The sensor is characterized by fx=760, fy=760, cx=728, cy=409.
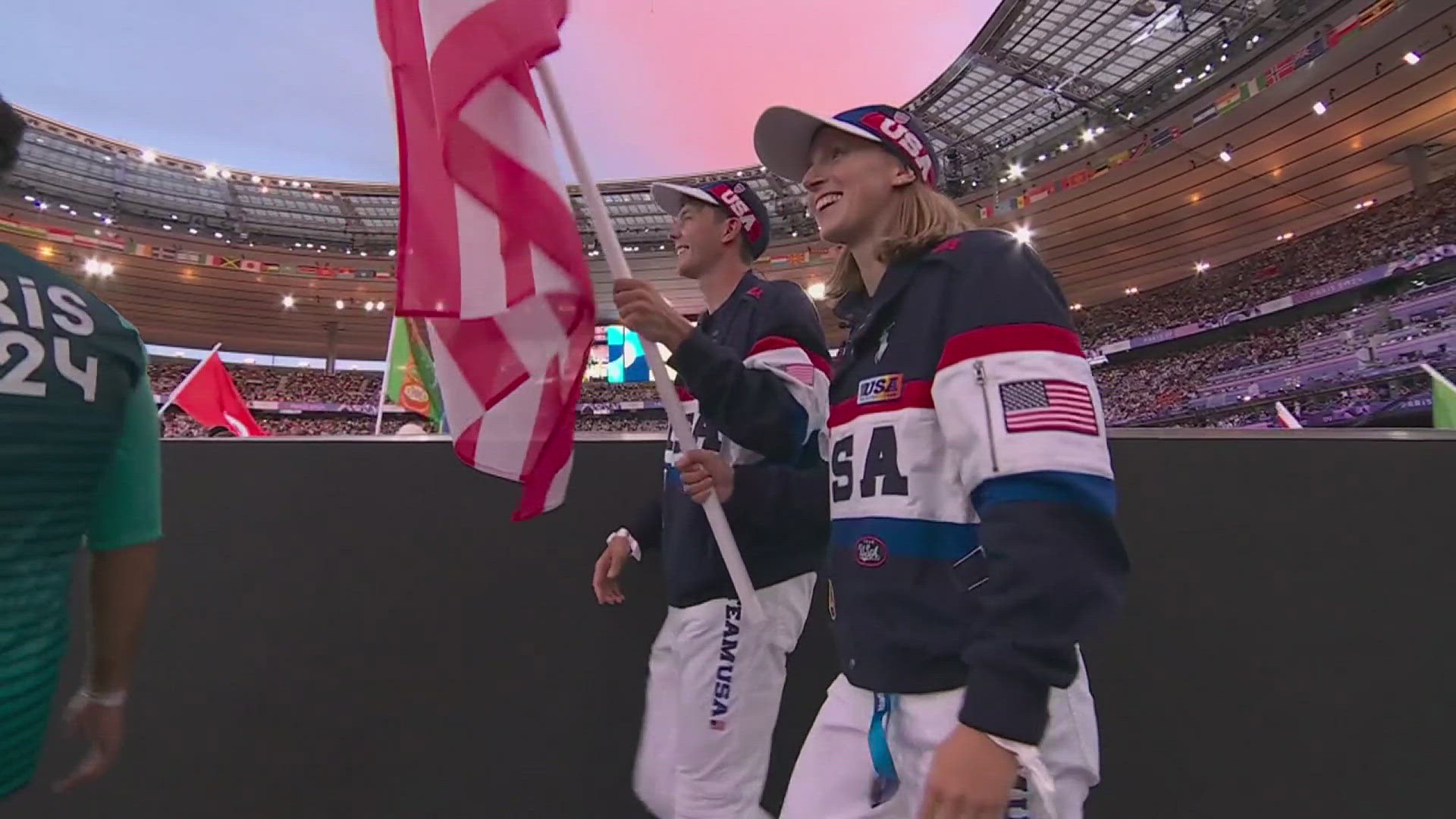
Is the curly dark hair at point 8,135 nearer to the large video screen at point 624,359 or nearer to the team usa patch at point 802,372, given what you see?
the team usa patch at point 802,372

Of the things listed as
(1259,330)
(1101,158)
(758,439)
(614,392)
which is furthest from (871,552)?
(614,392)

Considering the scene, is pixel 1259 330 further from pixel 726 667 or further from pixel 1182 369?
pixel 726 667

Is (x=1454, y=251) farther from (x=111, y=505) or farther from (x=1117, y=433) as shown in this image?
(x=111, y=505)

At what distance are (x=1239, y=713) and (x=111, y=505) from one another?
2348 millimetres

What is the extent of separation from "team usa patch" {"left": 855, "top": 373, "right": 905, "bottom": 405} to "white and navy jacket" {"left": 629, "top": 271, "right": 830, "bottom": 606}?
0.32 m

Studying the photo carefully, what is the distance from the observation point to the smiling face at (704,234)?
5.91ft

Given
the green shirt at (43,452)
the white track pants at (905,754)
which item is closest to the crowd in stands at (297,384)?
the green shirt at (43,452)

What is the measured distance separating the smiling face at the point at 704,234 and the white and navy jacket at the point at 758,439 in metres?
0.18

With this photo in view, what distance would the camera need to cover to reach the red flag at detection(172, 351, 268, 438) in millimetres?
4445

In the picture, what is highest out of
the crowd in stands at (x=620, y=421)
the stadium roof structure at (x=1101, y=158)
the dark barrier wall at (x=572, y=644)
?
the stadium roof structure at (x=1101, y=158)

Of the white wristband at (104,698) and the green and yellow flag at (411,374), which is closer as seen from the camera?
the white wristband at (104,698)

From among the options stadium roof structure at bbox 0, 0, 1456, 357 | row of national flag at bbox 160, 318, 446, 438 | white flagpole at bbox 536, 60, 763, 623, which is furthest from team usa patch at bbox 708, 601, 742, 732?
stadium roof structure at bbox 0, 0, 1456, 357

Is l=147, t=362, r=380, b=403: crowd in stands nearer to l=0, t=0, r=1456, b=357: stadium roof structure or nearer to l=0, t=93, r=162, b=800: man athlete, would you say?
l=0, t=0, r=1456, b=357: stadium roof structure

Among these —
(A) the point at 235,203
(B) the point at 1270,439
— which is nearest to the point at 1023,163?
(B) the point at 1270,439
